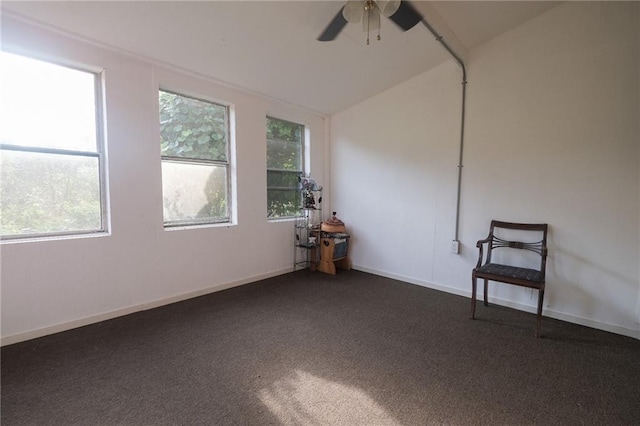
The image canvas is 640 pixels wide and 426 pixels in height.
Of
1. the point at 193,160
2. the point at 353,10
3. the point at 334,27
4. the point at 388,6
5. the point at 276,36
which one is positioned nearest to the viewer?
the point at 388,6

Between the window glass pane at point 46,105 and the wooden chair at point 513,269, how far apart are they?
3866 mm

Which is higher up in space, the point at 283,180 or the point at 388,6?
the point at 388,6

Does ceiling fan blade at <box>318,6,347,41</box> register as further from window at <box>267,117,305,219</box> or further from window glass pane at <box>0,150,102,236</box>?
window glass pane at <box>0,150,102,236</box>

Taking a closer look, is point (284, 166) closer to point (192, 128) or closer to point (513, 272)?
point (192, 128)

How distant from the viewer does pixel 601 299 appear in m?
2.81

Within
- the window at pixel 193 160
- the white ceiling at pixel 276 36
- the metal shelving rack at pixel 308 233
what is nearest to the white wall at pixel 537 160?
the white ceiling at pixel 276 36

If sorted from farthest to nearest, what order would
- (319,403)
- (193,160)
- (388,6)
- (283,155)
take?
(283,155), (193,160), (388,6), (319,403)

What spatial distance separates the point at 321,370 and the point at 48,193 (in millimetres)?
2649

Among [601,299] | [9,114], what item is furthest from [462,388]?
[9,114]

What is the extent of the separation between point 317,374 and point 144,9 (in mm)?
2967

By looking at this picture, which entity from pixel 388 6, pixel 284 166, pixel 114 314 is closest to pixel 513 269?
pixel 388 6

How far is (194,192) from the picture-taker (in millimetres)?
3490

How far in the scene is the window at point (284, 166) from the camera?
14.0 feet

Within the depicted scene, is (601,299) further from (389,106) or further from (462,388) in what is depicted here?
(389,106)
